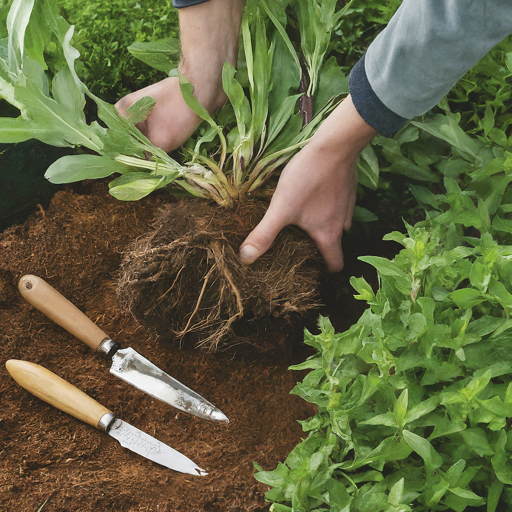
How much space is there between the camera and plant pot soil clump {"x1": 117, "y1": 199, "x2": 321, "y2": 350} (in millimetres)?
880

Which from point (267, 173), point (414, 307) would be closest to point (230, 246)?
point (267, 173)

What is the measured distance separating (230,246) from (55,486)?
1.68 feet

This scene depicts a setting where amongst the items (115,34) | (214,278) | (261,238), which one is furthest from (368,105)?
(115,34)

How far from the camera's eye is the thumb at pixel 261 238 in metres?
0.85

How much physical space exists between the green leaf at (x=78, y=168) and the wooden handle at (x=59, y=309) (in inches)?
9.2

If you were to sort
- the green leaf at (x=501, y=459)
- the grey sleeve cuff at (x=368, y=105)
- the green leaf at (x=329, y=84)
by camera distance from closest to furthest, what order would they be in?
the green leaf at (x=501, y=459) → the grey sleeve cuff at (x=368, y=105) → the green leaf at (x=329, y=84)

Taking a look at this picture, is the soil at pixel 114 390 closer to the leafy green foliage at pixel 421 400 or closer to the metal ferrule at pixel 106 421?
the metal ferrule at pixel 106 421

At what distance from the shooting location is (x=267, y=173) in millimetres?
938

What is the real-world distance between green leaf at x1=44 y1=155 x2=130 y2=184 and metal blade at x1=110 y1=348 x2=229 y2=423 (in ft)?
1.17

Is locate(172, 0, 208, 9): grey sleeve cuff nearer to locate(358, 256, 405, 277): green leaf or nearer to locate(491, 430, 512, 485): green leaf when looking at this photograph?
locate(358, 256, 405, 277): green leaf

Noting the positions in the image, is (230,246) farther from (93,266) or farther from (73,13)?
(73,13)

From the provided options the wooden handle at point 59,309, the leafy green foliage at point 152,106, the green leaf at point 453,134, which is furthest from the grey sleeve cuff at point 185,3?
the wooden handle at point 59,309

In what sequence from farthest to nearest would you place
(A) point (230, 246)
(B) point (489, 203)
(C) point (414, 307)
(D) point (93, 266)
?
(D) point (93, 266)
(A) point (230, 246)
(B) point (489, 203)
(C) point (414, 307)

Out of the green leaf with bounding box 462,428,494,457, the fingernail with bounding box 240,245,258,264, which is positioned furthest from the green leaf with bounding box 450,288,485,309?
the fingernail with bounding box 240,245,258,264
